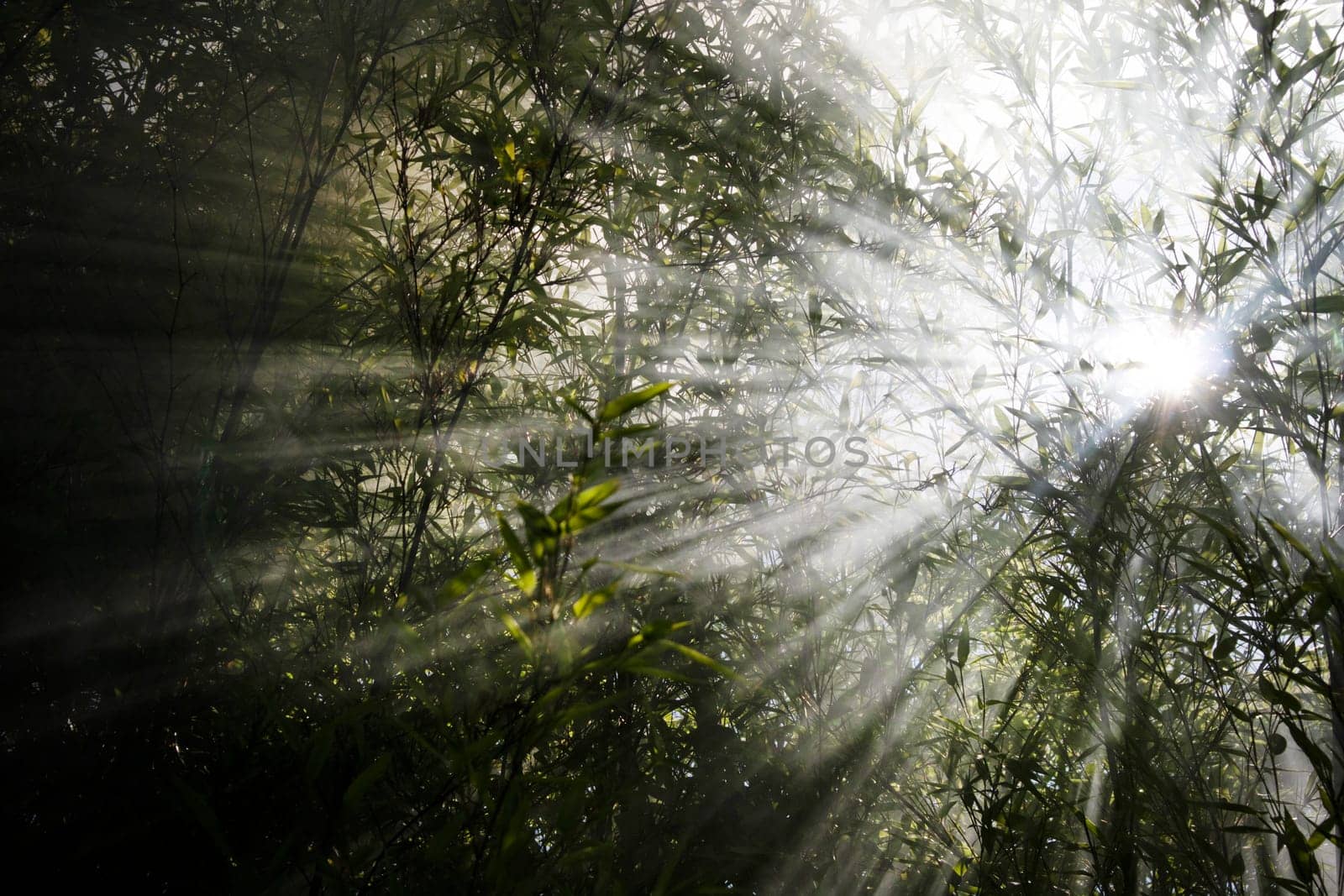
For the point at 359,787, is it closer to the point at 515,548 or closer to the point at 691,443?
the point at 515,548

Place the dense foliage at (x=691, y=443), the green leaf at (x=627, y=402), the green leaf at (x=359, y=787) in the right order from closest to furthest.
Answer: the green leaf at (x=627, y=402) < the green leaf at (x=359, y=787) < the dense foliage at (x=691, y=443)

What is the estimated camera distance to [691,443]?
1792mm

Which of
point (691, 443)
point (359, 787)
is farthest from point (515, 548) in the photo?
point (691, 443)

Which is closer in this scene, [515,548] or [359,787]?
[515,548]

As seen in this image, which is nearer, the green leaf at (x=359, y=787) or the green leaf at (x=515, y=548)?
the green leaf at (x=515, y=548)

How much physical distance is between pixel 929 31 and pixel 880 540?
143 cm

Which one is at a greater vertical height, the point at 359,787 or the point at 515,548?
the point at 515,548

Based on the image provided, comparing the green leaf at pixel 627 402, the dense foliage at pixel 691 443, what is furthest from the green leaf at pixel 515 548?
the dense foliage at pixel 691 443

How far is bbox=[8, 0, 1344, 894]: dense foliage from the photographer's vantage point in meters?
1.20

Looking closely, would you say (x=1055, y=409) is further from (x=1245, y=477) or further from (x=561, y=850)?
(x=561, y=850)

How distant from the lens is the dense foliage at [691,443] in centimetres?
120

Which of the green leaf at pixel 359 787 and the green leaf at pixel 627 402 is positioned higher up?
the green leaf at pixel 627 402

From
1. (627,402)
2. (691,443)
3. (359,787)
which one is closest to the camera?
(627,402)

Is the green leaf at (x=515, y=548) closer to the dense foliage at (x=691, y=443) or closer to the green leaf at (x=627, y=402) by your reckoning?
the green leaf at (x=627, y=402)
